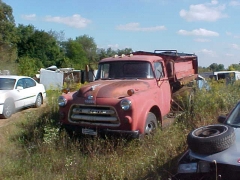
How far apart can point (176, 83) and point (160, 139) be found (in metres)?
3.81

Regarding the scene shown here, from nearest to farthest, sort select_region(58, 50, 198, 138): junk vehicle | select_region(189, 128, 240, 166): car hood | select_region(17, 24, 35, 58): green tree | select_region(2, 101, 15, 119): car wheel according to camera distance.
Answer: select_region(189, 128, 240, 166): car hood
select_region(58, 50, 198, 138): junk vehicle
select_region(2, 101, 15, 119): car wheel
select_region(17, 24, 35, 58): green tree

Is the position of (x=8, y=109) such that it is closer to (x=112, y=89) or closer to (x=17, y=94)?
(x=17, y=94)

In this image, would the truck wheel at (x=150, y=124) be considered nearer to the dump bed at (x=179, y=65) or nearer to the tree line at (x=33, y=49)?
the dump bed at (x=179, y=65)

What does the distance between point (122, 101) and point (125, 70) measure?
2.04 m

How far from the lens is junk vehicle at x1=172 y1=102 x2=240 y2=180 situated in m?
3.84

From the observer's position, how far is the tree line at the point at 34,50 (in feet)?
125

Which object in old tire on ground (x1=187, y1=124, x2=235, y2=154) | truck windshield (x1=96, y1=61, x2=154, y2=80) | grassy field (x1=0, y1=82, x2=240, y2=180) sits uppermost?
truck windshield (x1=96, y1=61, x2=154, y2=80)

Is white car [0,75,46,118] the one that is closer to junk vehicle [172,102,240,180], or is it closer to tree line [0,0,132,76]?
junk vehicle [172,102,240,180]

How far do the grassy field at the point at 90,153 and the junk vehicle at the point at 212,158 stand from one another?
1009 mm

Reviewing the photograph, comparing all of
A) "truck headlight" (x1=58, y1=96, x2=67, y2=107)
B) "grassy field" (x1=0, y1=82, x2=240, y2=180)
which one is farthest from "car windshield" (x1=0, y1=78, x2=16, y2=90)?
"truck headlight" (x1=58, y1=96, x2=67, y2=107)

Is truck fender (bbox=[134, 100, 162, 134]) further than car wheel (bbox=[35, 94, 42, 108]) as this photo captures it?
No

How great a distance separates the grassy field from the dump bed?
1.33 meters

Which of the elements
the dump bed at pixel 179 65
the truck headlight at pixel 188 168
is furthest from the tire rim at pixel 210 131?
the dump bed at pixel 179 65

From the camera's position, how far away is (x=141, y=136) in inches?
268
